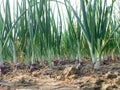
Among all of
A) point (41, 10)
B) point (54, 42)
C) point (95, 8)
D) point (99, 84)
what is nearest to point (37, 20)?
point (41, 10)

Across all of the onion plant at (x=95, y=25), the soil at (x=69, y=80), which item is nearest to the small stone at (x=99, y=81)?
the soil at (x=69, y=80)

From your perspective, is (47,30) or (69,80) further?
(47,30)

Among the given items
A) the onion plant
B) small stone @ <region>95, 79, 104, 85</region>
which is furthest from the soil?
the onion plant

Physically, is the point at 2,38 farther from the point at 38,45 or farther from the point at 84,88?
the point at 84,88

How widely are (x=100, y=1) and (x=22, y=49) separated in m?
0.93

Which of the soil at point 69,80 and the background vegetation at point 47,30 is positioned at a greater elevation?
the background vegetation at point 47,30

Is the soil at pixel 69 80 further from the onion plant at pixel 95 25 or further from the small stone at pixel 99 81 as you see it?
the onion plant at pixel 95 25

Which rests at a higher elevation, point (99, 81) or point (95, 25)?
point (95, 25)

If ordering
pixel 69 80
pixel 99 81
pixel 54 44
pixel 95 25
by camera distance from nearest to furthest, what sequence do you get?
1. pixel 99 81
2. pixel 69 80
3. pixel 95 25
4. pixel 54 44

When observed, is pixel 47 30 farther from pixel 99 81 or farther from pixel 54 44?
pixel 99 81

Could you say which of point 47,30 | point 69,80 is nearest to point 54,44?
point 47,30

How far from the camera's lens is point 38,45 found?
109 inches

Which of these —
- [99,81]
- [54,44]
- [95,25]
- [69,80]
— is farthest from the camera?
[54,44]

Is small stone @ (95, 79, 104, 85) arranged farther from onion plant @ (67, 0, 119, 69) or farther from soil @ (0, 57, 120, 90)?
onion plant @ (67, 0, 119, 69)
